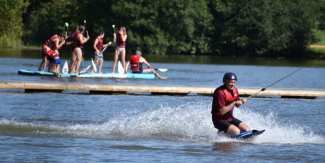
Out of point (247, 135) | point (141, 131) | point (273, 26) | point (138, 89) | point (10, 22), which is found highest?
point (273, 26)

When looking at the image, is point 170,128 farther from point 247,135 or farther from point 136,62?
point 136,62

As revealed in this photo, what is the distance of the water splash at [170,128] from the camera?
8.58m

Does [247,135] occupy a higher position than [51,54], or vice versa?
[51,54]

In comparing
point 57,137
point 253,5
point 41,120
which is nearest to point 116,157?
point 57,137

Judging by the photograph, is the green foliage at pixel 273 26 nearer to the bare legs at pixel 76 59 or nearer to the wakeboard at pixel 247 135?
the bare legs at pixel 76 59

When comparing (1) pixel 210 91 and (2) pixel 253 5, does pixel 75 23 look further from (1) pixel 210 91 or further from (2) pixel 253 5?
(1) pixel 210 91

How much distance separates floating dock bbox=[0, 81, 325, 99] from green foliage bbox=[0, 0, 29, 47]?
36.8 meters

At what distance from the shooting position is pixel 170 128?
9.44m

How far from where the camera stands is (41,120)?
32.2 feet

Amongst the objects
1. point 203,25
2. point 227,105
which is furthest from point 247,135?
point 203,25

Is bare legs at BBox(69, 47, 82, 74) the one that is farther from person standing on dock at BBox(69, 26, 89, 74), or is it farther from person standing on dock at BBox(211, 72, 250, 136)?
person standing on dock at BBox(211, 72, 250, 136)

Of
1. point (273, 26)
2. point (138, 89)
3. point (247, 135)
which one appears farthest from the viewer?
point (273, 26)

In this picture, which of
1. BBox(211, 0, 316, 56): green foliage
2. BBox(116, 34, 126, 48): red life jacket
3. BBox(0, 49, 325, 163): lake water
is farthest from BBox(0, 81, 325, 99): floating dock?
BBox(211, 0, 316, 56): green foliage

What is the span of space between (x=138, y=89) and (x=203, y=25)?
3943 cm
